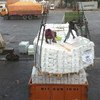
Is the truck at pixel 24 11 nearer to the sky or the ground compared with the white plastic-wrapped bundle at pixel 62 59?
nearer to the ground

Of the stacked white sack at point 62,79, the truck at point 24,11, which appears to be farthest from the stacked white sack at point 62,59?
the truck at point 24,11

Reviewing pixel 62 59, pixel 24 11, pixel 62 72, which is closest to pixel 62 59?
pixel 62 59

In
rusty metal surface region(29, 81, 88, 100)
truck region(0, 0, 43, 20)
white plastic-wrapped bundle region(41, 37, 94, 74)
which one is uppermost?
white plastic-wrapped bundle region(41, 37, 94, 74)

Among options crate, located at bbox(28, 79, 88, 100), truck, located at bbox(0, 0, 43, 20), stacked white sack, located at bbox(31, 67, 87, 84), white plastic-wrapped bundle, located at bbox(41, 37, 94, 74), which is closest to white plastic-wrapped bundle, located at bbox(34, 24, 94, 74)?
white plastic-wrapped bundle, located at bbox(41, 37, 94, 74)

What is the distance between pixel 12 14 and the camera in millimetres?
38250

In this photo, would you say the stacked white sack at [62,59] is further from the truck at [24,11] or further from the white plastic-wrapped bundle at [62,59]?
the truck at [24,11]

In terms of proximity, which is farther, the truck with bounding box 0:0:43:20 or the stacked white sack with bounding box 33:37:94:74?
the truck with bounding box 0:0:43:20

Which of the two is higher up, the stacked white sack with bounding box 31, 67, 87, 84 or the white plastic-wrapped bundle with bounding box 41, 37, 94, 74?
the white plastic-wrapped bundle with bounding box 41, 37, 94, 74

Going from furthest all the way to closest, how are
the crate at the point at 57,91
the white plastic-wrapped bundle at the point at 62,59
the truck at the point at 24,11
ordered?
the truck at the point at 24,11, the crate at the point at 57,91, the white plastic-wrapped bundle at the point at 62,59

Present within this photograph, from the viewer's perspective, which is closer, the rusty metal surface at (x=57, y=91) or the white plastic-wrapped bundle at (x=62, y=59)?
the white plastic-wrapped bundle at (x=62, y=59)

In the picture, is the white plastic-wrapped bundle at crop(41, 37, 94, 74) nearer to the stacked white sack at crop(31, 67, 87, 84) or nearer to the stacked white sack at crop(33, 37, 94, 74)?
the stacked white sack at crop(33, 37, 94, 74)

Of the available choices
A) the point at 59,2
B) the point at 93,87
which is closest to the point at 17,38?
the point at 93,87

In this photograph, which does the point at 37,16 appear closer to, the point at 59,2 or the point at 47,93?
the point at 59,2

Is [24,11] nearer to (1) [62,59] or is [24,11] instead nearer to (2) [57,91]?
(2) [57,91]
